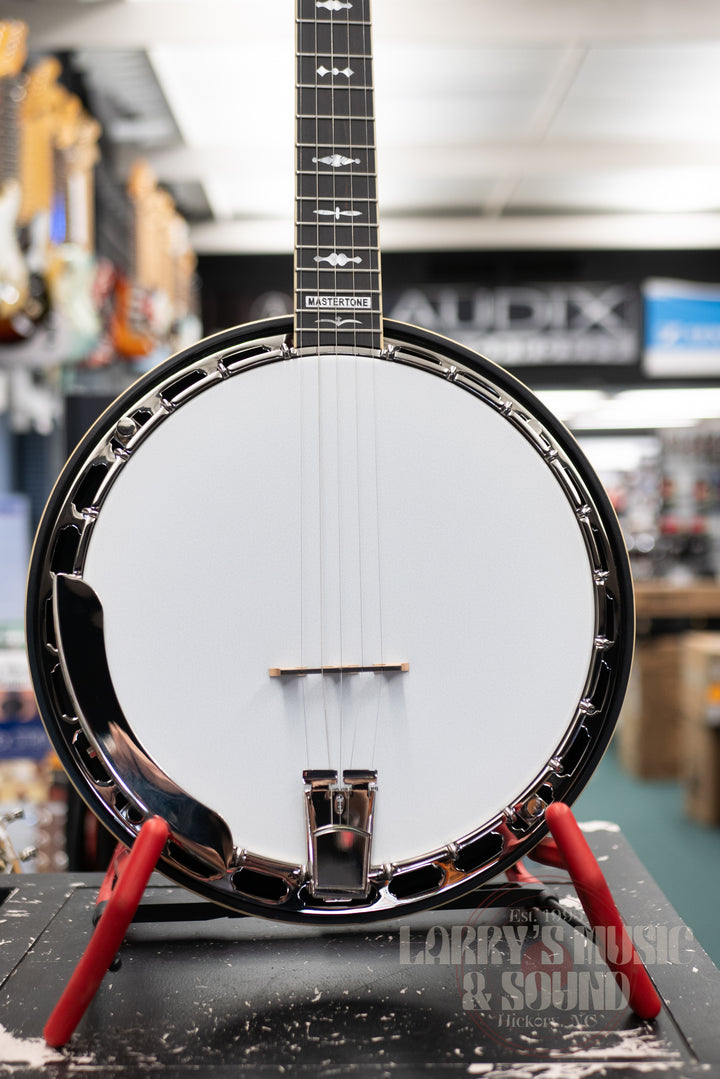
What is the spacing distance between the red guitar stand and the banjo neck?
1.14 feet

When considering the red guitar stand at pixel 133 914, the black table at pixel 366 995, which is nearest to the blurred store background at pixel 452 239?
the black table at pixel 366 995

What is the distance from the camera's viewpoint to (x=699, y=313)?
17.4ft

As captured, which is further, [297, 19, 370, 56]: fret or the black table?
[297, 19, 370, 56]: fret

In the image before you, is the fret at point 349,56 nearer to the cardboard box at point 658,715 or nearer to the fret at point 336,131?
the fret at point 336,131

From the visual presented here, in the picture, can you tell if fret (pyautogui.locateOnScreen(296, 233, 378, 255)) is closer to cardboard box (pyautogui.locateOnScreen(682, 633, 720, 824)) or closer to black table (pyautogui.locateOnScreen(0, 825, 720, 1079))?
black table (pyautogui.locateOnScreen(0, 825, 720, 1079))

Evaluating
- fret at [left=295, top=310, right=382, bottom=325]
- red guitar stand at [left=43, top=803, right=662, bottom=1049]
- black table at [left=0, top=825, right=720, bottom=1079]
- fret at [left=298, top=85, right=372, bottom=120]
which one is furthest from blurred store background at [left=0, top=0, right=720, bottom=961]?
fret at [left=298, top=85, right=372, bottom=120]

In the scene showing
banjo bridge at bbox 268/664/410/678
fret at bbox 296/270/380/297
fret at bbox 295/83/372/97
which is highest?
fret at bbox 295/83/372/97

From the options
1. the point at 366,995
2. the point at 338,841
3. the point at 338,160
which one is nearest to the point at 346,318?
the point at 338,160

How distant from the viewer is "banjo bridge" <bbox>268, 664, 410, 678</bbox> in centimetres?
62

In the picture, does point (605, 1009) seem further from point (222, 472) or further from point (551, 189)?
point (551, 189)

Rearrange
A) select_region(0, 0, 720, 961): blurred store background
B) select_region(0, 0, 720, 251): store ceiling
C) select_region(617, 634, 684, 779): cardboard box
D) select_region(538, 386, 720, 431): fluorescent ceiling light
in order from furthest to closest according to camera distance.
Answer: select_region(538, 386, 720, 431): fluorescent ceiling light → select_region(617, 634, 684, 779): cardboard box → select_region(0, 0, 720, 251): store ceiling → select_region(0, 0, 720, 961): blurred store background

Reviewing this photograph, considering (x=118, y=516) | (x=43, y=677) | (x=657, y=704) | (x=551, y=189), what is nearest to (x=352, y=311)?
(x=118, y=516)

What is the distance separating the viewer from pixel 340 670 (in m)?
0.62

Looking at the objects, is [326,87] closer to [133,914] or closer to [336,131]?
[336,131]
